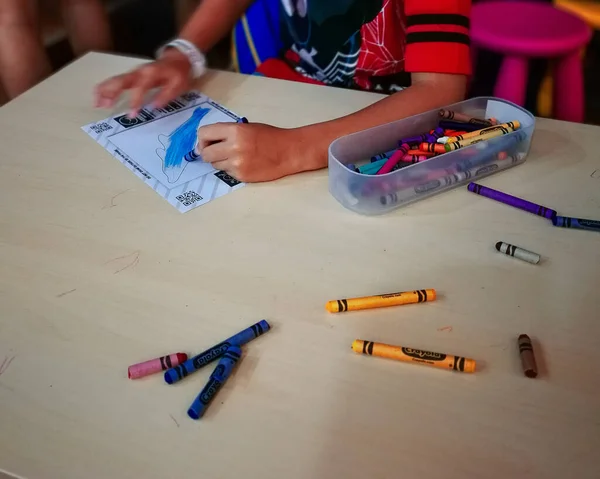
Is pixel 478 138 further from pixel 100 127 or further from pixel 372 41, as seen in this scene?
pixel 100 127

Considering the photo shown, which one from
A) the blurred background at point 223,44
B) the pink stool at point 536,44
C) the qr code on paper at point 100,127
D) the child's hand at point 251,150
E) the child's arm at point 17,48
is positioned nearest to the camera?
the child's hand at point 251,150

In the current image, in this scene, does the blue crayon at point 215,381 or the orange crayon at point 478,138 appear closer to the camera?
the blue crayon at point 215,381

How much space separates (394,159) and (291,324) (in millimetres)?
254

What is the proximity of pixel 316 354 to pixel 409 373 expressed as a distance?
78 millimetres

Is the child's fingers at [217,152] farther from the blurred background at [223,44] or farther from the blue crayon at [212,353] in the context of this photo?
the blurred background at [223,44]

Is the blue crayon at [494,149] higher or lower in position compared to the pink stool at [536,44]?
higher

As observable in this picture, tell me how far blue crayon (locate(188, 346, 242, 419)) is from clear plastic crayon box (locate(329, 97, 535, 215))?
0.24 m

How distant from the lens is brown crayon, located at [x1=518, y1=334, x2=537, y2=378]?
45 centimetres

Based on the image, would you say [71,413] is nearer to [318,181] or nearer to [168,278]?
[168,278]

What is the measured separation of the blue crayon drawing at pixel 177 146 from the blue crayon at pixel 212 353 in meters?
0.26

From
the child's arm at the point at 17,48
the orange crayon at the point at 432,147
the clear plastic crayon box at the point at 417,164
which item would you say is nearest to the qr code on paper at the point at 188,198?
the clear plastic crayon box at the point at 417,164

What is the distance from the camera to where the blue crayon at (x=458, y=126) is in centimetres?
69

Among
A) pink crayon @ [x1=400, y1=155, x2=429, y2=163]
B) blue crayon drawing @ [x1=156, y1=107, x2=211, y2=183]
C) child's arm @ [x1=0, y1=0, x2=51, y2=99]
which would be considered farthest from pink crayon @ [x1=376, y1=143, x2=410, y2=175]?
child's arm @ [x1=0, y1=0, x2=51, y2=99]

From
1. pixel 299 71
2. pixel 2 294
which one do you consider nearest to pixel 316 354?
pixel 2 294
